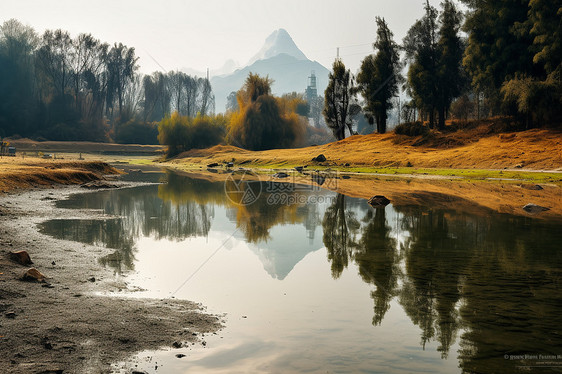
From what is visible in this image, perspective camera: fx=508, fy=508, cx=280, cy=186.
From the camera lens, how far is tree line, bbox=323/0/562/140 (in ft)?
142

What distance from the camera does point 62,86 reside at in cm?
10638

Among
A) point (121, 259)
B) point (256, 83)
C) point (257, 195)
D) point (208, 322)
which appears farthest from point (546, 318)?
point (256, 83)

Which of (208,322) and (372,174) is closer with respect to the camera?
(208,322)

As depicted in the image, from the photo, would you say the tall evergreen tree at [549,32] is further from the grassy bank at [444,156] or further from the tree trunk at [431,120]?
the tree trunk at [431,120]

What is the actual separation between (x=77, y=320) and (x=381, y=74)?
6257 cm

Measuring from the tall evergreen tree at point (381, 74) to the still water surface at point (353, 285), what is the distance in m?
48.3

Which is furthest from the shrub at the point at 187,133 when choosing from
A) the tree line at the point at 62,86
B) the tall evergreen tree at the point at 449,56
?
the tall evergreen tree at the point at 449,56

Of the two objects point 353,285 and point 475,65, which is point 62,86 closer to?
point 475,65

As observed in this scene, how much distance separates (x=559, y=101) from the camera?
141 ft

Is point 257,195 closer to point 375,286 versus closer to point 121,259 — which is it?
point 121,259

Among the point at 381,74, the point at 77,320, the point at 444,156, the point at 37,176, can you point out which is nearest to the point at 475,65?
the point at 444,156

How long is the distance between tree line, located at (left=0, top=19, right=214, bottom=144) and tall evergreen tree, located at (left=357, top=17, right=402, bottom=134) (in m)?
40.7

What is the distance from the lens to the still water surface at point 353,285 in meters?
5.95

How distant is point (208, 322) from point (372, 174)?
127 ft
